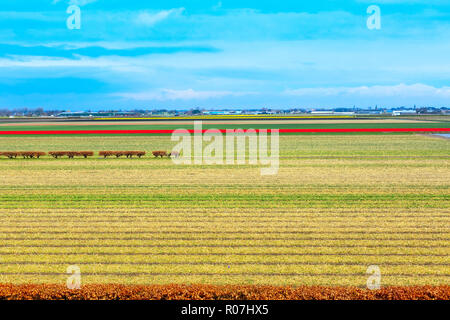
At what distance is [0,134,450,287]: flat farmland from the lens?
11.8 meters

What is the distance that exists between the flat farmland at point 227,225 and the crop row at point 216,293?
3.04m

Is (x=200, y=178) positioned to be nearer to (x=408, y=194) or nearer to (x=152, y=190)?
(x=152, y=190)

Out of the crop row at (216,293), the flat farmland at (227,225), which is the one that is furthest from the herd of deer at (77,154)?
the crop row at (216,293)

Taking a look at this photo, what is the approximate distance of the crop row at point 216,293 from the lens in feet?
25.7

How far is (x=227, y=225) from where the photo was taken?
16.2m

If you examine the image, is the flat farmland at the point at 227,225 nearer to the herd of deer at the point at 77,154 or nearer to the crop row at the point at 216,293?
the crop row at the point at 216,293

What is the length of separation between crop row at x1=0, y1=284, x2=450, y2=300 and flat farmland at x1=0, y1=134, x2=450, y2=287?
9.96ft

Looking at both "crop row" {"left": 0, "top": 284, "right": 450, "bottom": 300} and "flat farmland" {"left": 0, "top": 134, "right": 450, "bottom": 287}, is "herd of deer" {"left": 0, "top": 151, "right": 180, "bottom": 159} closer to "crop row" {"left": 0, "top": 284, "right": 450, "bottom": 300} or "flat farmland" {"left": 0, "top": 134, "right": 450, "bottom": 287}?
"flat farmland" {"left": 0, "top": 134, "right": 450, "bottom": 287}

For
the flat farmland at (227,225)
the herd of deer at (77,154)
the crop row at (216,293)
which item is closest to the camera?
the crop row at (216,293)

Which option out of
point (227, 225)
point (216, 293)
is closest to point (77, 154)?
point (227, 225)

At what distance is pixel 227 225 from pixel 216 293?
8.18m

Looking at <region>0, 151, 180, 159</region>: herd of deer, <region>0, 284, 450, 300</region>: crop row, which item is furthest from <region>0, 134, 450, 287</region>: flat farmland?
<region>0, 151, 180, 159</region>: herd of deer
